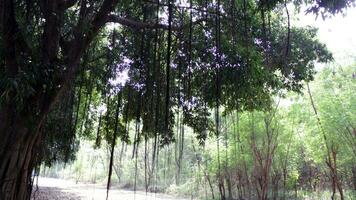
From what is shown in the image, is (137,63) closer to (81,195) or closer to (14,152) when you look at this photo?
(14,152)

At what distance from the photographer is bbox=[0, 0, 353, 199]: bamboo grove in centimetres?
452

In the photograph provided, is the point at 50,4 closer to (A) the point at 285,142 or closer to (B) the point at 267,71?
(B) the point at 267,71

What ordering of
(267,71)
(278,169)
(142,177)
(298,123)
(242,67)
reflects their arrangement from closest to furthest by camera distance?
(242,67), (267,71), (298,123), (278,169), (142,177)

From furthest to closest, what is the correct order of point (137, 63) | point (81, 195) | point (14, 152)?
1. point (81, 195)
2. point (137, 63)
3. point (14, 152)

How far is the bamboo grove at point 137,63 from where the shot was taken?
452 centimetres

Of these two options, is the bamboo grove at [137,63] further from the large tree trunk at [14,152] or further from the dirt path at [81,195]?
the dirt path at [81,195]

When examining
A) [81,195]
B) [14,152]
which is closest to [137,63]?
[14,152]

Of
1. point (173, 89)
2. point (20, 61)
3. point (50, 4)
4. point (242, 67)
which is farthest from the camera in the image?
point (173, 89)

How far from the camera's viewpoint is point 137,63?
8.02 m

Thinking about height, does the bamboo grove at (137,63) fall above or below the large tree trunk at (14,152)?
above

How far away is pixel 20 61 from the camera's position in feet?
14.1

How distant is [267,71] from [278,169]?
1277 cm

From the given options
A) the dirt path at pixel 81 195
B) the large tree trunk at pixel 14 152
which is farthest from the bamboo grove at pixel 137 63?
the dirt path at pixel 81 195

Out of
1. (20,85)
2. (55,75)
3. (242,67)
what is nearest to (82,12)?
(55,75)
